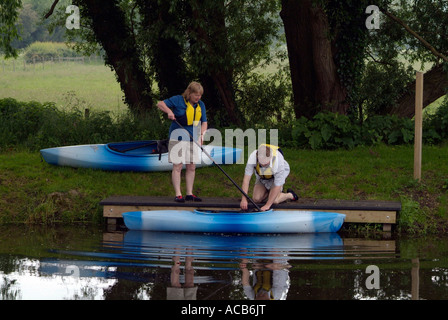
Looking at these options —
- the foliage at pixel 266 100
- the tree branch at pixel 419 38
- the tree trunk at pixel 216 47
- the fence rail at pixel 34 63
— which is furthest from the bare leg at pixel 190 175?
the fence rail at pixel 34 63

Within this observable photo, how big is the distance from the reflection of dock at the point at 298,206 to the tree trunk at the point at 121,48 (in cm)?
545

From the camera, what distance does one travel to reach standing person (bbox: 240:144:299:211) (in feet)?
27.9

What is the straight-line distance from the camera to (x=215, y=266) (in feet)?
22.3

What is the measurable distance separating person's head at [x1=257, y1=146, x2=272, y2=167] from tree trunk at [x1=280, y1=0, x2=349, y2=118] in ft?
17.3

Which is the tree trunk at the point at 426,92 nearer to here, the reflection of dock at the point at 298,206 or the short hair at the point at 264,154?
the reflection of dock at the point at 298,206

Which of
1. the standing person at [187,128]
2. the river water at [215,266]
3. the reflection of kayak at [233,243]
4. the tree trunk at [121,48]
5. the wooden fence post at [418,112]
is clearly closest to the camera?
the river water at [215,266]

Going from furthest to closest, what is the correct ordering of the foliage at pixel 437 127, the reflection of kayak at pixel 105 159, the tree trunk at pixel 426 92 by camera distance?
the tree trunk at pixel 426 92
the foliage at pixel 437 127
the reflection of kayak at pixel 105 159

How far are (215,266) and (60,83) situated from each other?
3154 cm

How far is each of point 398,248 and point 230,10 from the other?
7548mm

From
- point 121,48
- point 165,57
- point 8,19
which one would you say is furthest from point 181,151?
point 8,19

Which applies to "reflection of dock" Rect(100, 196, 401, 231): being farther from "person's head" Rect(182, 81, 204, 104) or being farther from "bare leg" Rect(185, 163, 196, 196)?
"person's head" Rect(182, 81, 204, 104)

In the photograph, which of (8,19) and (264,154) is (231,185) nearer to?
(264,154)

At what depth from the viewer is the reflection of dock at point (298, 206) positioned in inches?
348
